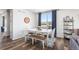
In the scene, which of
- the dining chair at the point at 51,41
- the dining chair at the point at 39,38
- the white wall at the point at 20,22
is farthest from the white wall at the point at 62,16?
the white wall at the point at 20,22

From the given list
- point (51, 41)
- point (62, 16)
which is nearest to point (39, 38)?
point (51, 41)

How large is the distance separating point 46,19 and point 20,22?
1.60ft

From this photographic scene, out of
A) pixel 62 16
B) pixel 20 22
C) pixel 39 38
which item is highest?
pixel 62 16

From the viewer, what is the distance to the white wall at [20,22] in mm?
1607

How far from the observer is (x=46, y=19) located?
1.69 m

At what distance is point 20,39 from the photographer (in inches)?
63.4

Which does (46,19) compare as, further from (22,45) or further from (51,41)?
(22,45)

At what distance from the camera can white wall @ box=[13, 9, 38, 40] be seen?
5.27ft

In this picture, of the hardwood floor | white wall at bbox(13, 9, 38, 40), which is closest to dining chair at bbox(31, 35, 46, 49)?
the hardwood floor

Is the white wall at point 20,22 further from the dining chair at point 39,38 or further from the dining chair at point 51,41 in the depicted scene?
the dining chair at point 51,41

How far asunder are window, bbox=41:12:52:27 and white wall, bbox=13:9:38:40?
0.14 meters

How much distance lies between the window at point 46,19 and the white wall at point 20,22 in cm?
14

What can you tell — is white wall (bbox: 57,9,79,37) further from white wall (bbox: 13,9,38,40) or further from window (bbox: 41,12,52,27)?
white wall (bbox: 13,9,38,40)
